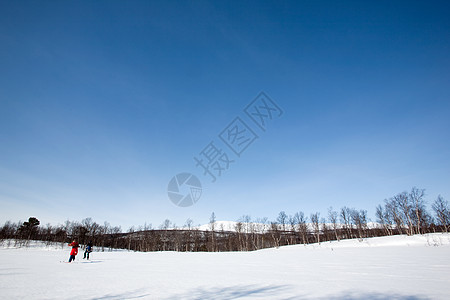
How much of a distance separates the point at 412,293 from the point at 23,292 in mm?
10377

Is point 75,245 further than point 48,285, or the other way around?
point 75,245

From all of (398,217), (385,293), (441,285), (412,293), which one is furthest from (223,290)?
(398,217)

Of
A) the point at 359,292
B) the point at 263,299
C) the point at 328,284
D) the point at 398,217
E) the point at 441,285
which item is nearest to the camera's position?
the point at 263,299

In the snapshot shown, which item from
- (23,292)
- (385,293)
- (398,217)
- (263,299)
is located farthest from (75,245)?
(398,217)

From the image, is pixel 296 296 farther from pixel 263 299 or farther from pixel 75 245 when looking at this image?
pixel 75 245

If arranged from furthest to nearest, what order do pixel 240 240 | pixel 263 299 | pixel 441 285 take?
pixel 240 240 < pixel 441 285 < pixel 263 299

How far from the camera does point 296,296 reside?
5.06 metres

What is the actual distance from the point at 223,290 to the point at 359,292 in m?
3.69

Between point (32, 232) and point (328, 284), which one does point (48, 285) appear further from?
point (32, 232)

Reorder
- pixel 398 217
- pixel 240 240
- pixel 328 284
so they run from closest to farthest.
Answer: pixel 328 284
pixel 398 217
pixel 240 240

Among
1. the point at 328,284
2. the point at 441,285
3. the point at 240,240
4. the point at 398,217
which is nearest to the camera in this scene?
the point at 441,285

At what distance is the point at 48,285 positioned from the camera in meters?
6.49

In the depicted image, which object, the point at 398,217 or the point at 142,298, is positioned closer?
the point at 142,298

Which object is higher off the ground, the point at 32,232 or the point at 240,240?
the point at 32,232
